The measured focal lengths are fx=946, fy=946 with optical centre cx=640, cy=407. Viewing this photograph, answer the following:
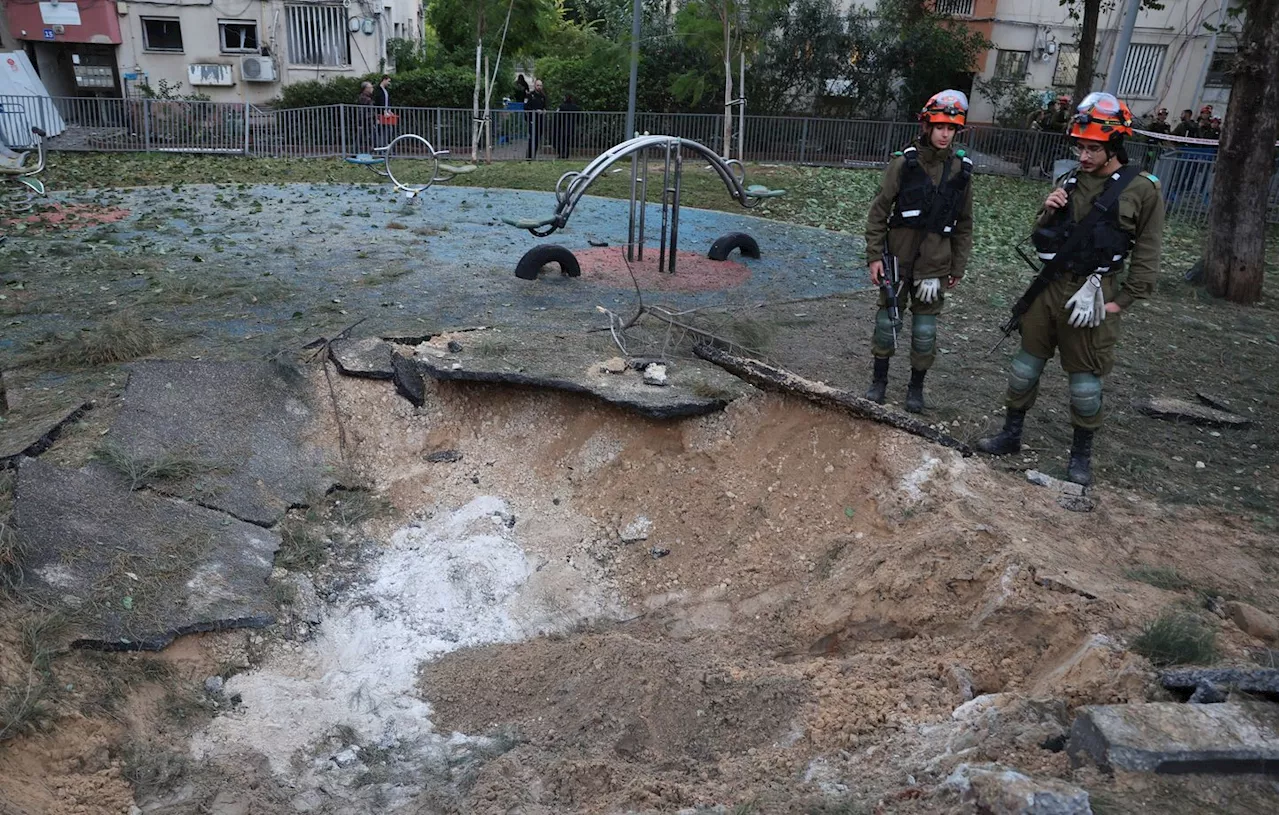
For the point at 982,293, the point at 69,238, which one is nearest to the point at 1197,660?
the point at 982,293

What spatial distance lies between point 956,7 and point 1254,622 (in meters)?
23.6

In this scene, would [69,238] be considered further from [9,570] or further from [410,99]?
[410,99]

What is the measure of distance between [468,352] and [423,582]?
1.81 meters

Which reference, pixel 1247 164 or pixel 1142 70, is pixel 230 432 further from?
pixel 1142 70

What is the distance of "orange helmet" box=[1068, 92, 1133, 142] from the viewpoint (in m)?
4.46

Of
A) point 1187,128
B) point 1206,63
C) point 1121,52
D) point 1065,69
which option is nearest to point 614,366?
point 1121,52

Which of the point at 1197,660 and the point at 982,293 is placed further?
the point at 982,293

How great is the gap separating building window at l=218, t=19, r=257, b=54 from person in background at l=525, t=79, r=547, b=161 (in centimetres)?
628

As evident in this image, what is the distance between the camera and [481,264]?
9117mm

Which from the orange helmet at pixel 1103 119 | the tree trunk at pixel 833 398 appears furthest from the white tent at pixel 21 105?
the orange helmet at pixel 1103 119

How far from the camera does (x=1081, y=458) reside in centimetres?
504

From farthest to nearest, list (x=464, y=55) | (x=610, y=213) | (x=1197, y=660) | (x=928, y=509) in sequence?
(x=464, y=55)
(x=610, y=213)
(x=928, y=509)
(x=1197, y=660)

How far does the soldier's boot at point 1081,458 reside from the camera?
16.4ft

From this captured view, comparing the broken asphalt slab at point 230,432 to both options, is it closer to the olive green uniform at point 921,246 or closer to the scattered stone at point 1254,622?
the olive green uniform at point 921,246
